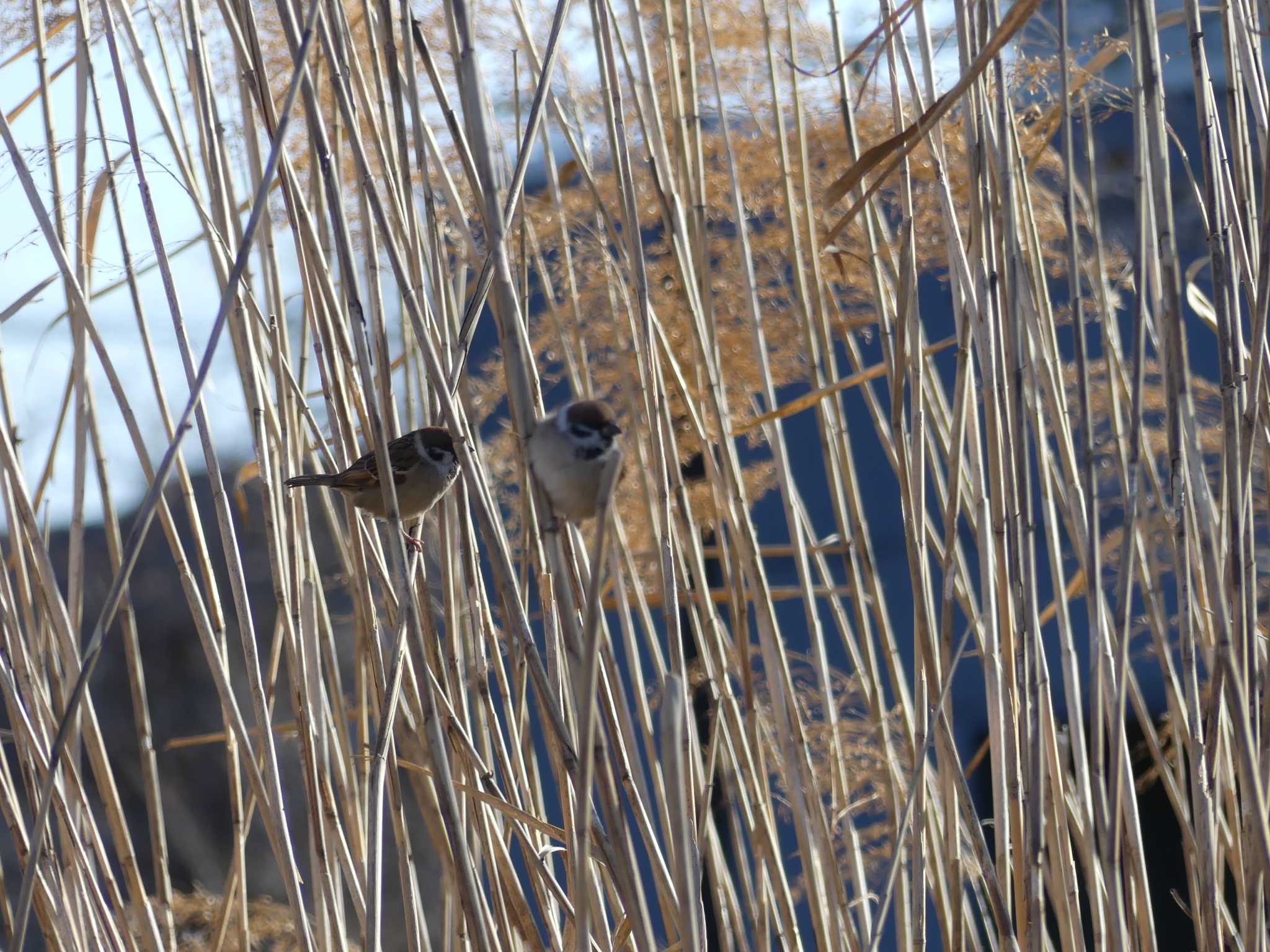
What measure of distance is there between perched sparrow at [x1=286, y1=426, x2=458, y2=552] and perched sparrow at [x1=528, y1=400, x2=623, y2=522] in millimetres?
611

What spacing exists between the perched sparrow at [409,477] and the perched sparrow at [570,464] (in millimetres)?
611

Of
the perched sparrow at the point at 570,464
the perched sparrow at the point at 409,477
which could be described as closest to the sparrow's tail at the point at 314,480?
the perched sparrow at the point at 409,477

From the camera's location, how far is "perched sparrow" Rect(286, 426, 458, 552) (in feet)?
4.56

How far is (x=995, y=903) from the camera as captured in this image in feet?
4.19

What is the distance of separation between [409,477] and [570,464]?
80 cm

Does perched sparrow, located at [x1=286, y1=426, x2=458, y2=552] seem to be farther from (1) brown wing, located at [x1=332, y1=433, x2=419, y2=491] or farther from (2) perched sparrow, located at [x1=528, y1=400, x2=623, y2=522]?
(2) perched sparrow, located at [x1=528, y1=400, x2=623, y2=522]

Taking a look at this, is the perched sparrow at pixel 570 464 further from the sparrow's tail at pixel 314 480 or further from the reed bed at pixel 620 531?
the sparrow's tail at pixel 314 480

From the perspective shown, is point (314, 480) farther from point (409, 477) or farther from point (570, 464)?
point (570, 464)

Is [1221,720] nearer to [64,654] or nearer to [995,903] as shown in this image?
[995,903]

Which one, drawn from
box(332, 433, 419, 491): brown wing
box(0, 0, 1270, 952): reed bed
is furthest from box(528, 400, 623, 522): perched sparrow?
box(332, 433, 419, 491): brown wing

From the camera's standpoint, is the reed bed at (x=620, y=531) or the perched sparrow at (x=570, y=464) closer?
the perched sparrow at (x=570, y=464)

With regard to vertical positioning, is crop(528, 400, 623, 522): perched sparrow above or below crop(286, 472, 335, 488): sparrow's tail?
above

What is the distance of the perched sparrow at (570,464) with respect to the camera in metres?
0.77

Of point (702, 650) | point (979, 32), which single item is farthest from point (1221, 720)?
point (979, 32)
